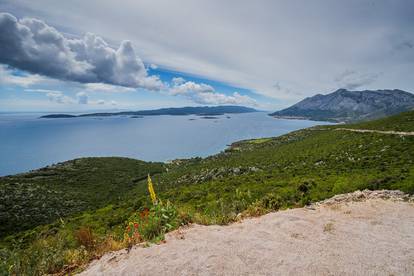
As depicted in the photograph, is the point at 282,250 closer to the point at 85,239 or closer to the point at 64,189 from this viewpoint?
the point at 85,239

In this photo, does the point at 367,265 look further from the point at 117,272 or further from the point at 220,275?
the point at 117,272

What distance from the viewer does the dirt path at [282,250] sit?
15.8 feet

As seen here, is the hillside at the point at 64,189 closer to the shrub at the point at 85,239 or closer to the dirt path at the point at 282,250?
the shrub at the point at 85,239

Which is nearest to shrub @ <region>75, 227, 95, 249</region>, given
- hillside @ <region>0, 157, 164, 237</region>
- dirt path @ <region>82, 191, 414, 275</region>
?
dirt path @ <region>82, 191, 414, 275</region>

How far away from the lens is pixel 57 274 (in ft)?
18.4

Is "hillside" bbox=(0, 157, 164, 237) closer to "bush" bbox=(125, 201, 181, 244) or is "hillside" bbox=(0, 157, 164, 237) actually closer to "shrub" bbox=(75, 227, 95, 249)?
"shrub" bbox=(75, 227, 95, 249)

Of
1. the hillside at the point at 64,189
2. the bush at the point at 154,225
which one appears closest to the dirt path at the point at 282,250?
the bush at the point at 154,225

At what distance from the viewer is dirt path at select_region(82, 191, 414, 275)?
4828 mm

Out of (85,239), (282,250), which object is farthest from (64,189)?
(282,250)

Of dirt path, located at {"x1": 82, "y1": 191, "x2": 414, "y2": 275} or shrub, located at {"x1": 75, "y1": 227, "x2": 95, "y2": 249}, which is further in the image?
shrub, located at {"x1": 75, "y1": 227, "x2": 95, "y2": 249}

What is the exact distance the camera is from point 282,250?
5.60 meters

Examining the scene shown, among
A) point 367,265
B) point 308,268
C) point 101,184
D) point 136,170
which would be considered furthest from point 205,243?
point 136,170

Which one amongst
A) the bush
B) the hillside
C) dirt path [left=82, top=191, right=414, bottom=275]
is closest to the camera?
dirt path [left=82, top=191, right=414, bottom=275]

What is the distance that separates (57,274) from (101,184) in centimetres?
7352
